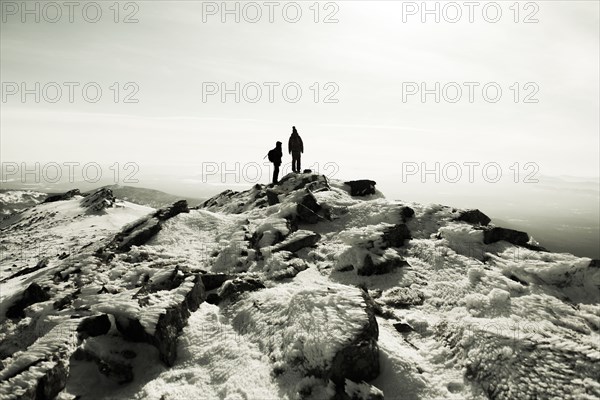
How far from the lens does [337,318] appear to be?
10.7 metres

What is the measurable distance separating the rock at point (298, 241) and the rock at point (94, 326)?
9.00 metres

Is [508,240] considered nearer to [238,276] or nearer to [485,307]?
[485,307]

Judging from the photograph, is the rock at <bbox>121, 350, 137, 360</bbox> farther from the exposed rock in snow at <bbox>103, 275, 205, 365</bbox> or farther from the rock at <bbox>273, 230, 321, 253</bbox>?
the rock at <bbox>273, 230, 321, 253</bbox>

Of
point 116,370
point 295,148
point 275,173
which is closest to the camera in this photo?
point 116,370

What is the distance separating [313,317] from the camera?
1103 cm

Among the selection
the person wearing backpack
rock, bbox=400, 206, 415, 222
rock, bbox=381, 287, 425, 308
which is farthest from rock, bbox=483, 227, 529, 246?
the person wearing backpack

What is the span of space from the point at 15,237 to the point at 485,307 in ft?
145

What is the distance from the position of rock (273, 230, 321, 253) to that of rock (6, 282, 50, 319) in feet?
36.7

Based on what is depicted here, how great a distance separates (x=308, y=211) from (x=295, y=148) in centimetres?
1290

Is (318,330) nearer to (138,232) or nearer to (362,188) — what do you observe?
(138,232)

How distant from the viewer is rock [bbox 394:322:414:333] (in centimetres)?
1226

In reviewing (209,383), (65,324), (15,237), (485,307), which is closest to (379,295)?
(485,307)

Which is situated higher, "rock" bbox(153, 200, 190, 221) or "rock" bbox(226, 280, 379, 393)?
"rock" bbox(153, 200, 190, 221)

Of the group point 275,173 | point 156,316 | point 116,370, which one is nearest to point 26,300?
point 116,370
